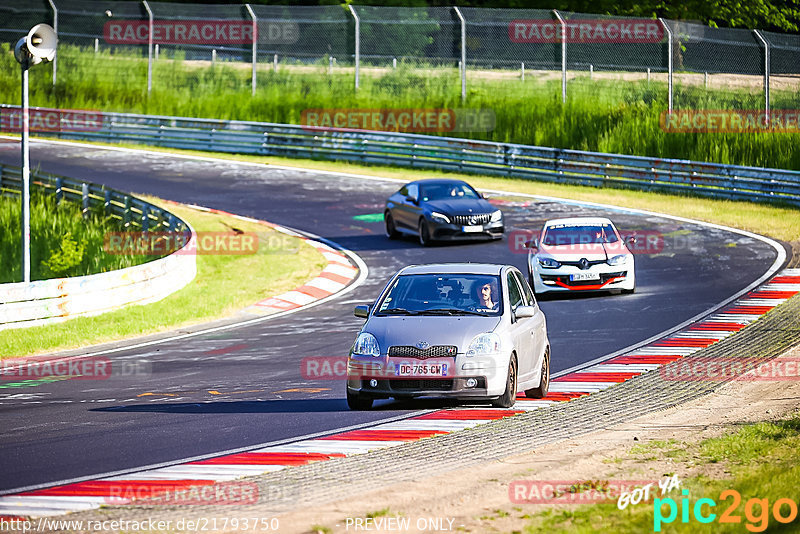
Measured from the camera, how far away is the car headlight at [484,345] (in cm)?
1141

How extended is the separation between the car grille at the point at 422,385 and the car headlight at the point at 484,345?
365 mm

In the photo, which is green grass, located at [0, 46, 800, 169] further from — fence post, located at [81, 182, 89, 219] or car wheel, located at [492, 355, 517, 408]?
car wheel, located at [492, 355, 517, 408]

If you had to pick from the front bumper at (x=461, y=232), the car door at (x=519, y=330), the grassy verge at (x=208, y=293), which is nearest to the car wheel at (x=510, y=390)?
the car door at (x=519, y=330)

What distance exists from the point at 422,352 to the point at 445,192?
15.9 m

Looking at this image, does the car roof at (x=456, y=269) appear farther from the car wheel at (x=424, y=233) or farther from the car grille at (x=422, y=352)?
the car wheel at (x=424, y=233)

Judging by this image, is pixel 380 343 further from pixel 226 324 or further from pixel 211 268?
pixel 211 268

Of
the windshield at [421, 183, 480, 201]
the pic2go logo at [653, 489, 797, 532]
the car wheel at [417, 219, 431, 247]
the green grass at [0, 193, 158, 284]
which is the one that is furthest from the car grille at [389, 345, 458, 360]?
the windshield at [421, 183, 480, 201]

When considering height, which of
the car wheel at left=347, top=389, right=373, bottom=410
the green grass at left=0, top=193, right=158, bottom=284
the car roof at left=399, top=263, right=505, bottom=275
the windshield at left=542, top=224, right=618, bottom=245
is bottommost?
the green grass at left=0, top=193, right=158, bottom=284

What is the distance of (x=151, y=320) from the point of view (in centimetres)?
1975

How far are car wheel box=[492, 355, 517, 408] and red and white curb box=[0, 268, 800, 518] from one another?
0.09m

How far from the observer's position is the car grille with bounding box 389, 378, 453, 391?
11.3 m

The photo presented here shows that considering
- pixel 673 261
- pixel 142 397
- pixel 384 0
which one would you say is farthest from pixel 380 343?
pixel 384 0

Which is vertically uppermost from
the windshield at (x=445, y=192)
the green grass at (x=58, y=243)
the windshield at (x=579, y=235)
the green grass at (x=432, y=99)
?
the green grass at (x=432, y=99)

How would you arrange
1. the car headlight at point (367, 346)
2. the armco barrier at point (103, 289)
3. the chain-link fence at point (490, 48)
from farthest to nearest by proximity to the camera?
the chain-link fence at point (490, 48), the armco barrier at point (103, 289), the car headlight at point (367, 346)
